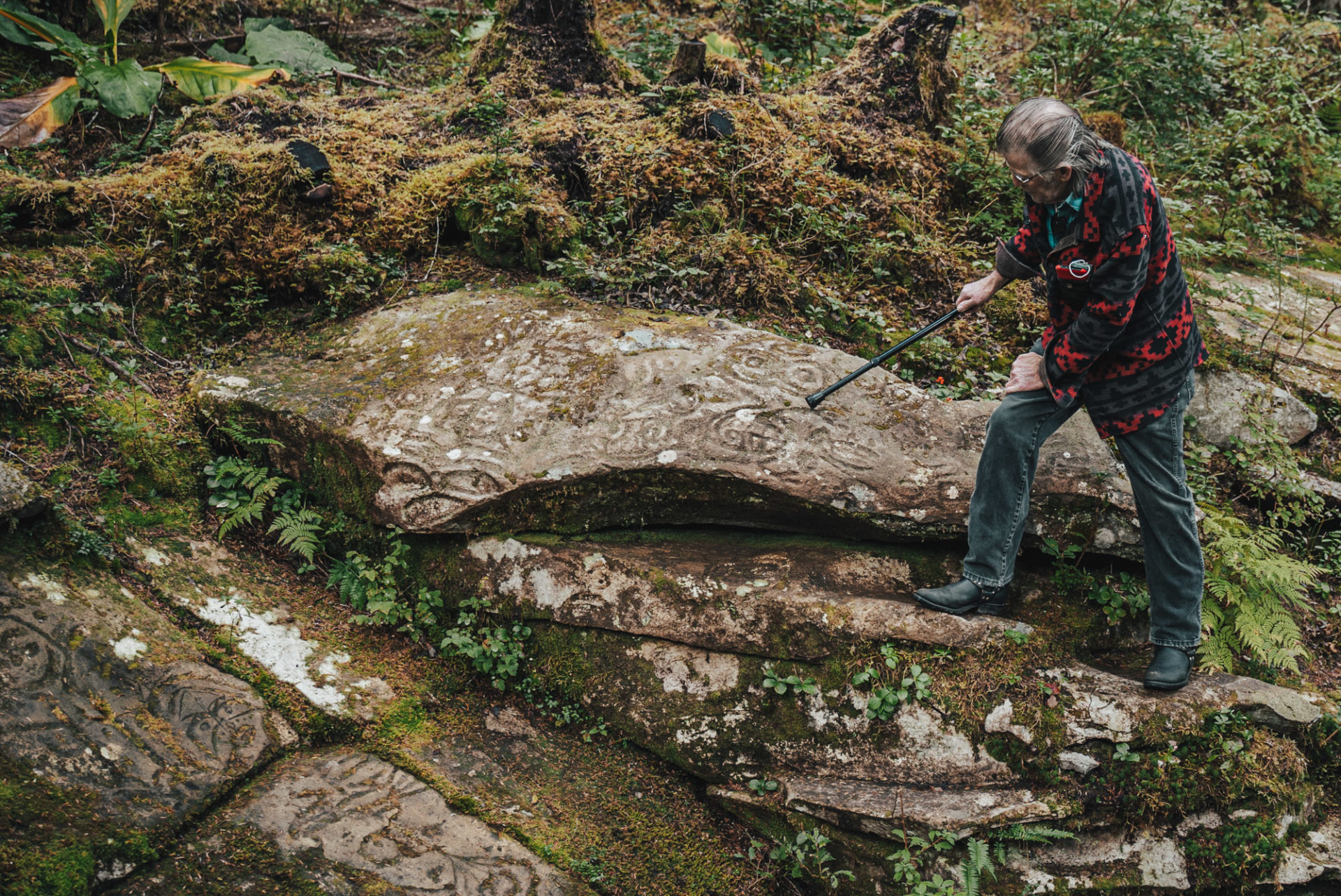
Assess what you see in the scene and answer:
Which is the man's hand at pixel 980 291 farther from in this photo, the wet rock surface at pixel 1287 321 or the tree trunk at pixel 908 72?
the tree trunk at pixel 908 72

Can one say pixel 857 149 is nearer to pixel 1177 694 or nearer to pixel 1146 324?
pixel 1146 324

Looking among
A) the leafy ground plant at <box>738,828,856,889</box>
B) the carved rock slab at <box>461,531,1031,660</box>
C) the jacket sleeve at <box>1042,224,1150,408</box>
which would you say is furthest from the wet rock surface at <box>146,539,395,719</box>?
the jacket sleeve at <box>1042,224,1150,408</box>

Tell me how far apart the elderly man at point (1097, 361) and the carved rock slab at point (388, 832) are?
85.3 inches

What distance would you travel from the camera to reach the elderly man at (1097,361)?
116 inches

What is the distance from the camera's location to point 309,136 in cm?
585

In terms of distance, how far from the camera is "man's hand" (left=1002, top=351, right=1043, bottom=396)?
11.0ft

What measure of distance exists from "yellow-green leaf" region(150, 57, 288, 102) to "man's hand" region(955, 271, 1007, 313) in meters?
5.77

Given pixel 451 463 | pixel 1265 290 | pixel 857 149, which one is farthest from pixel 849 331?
pixel 1265 290

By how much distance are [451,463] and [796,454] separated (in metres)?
1.77

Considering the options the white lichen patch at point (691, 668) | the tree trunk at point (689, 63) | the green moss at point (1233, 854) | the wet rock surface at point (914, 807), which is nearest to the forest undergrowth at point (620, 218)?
the tree trunk at point (689, 63)

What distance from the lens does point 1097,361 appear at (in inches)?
130

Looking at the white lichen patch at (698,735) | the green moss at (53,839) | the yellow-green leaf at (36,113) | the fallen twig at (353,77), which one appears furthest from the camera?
the fallen twig at (353,77)

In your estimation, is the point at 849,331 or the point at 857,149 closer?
the point at 849,331

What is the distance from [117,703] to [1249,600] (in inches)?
204
